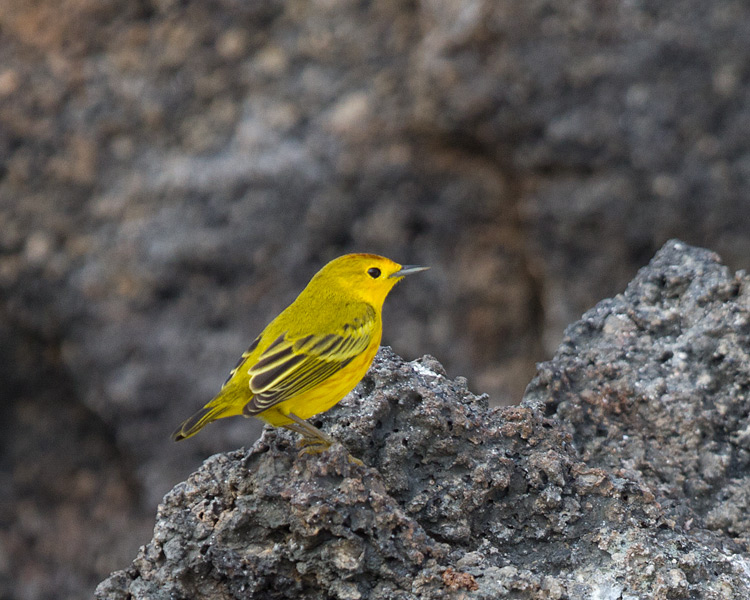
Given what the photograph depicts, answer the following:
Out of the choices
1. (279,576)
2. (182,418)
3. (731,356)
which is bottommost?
(279,576)

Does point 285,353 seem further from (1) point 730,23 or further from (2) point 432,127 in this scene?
(1) point 730,23

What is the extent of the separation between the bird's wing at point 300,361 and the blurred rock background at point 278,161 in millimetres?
3055

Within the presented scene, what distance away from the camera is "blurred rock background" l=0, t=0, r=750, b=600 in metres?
6.58

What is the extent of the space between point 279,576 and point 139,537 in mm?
4304

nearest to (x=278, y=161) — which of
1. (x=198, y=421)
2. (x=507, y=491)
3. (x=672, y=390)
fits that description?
A: (x=198, y=421)

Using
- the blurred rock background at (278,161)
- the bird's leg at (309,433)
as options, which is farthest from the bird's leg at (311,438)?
the blurred rock background at (278,161)

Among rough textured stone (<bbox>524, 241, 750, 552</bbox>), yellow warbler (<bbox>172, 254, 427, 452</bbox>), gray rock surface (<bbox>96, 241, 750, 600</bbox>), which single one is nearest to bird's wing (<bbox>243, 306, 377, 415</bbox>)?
yellow warbler (<bbox>172, 254, 427, 452</bbox>)

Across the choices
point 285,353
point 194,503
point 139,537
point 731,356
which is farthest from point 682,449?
point 139,537

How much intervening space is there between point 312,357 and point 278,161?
130 inches

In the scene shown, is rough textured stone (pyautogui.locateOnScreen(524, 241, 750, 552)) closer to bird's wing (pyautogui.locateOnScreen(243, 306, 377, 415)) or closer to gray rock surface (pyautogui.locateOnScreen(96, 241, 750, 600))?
gray rock surface (pyautogui.locateOnScreen(96, 241, 750, 600))

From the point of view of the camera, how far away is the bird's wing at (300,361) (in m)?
3.51

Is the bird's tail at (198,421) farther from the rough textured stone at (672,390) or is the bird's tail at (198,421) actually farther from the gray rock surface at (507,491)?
the rough textured stone at (672,390)

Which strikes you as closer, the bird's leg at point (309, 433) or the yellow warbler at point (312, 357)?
the bird's leg at point (309, 433)

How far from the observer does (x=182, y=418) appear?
6715 millimetres
